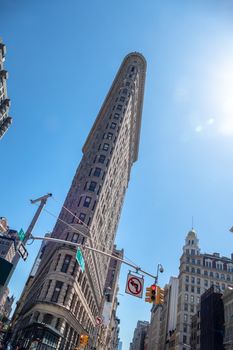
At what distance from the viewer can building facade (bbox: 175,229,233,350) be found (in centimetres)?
8055

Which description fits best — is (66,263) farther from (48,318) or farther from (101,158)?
(101,158)

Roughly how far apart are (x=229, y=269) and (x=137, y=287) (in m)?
86.9

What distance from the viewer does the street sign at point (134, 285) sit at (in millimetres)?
19641

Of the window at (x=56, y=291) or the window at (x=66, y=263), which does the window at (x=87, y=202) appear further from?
the window at (x=56, y=291)

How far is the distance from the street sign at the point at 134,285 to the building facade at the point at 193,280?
228 ft

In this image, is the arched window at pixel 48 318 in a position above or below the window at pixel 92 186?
below

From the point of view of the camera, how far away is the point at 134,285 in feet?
65.1

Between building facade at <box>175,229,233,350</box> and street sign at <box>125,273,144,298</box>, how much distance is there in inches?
2740

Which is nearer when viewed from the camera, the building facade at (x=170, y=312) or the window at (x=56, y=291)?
the window at (x=56, y=291)

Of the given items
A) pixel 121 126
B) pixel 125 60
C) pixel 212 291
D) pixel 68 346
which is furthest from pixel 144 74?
pixel 68 346

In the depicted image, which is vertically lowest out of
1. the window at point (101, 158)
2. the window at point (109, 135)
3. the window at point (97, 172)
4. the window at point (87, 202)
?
the window at point (87, 202)

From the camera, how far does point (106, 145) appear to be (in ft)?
204

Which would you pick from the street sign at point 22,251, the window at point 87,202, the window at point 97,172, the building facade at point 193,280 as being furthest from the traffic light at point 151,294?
the building facade at point 193,280

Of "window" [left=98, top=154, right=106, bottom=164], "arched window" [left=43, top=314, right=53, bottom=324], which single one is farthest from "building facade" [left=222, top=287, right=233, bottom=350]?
"window" [left=98, top=154, right=106, bottom=164]
